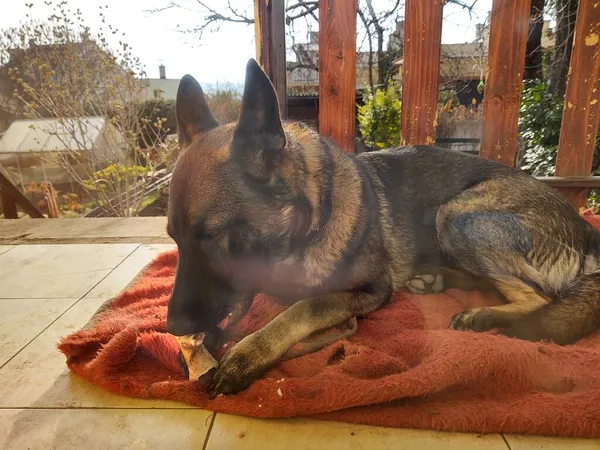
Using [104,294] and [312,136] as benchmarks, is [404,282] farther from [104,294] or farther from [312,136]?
[104,294]

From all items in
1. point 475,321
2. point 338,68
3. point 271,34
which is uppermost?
point 271,34

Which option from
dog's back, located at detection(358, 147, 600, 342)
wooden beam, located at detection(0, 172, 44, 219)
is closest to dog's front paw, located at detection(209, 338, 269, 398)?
dog's back, located at detection(358, 147, 600, 342)

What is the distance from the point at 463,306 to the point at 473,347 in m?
0.75

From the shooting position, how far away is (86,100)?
17.8ft

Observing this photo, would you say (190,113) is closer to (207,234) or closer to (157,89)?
(207,234)

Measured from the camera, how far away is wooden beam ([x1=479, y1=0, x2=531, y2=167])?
3111 millimetres

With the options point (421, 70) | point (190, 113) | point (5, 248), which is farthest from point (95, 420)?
point (421, 70)

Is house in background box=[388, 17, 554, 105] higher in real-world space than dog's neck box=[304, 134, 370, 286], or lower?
higher

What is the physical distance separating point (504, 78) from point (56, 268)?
365cm

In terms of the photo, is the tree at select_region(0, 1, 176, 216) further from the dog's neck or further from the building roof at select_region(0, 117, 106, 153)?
the dog's neck

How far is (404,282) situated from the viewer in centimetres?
248


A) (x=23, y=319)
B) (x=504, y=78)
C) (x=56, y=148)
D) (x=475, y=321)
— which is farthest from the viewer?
(x=56, y=148)

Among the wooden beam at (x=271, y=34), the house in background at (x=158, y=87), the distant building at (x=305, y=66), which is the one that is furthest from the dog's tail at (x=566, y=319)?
the distant building at (x=305, y=66)

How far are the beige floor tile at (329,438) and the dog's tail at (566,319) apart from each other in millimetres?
593
